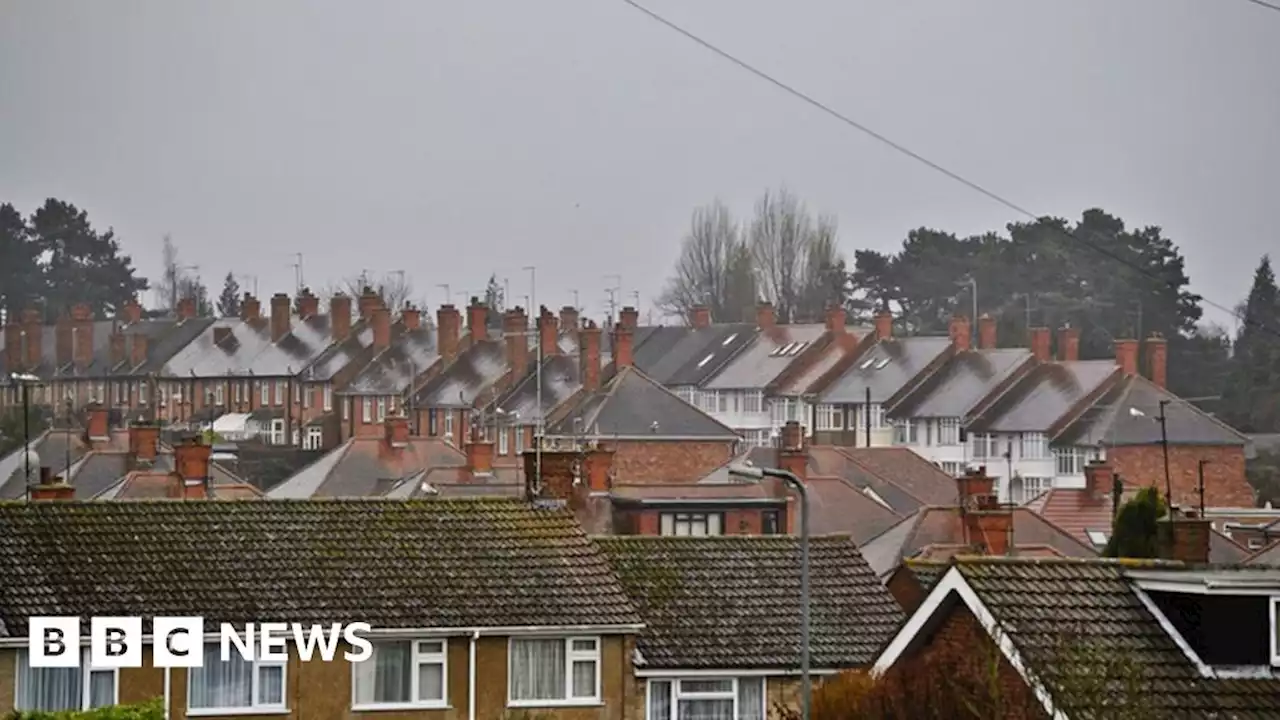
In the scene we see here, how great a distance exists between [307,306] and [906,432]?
27299mm

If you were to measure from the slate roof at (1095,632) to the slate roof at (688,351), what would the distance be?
84.8 m

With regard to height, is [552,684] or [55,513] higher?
[55,513]

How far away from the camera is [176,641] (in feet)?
73.3

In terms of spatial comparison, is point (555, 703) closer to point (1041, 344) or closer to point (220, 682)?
point (220, 682)

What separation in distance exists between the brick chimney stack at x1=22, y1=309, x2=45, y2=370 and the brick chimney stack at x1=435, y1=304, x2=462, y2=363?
19.0 meters

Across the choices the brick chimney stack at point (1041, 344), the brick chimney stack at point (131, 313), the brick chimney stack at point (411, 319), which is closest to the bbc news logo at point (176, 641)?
the brick chimney stack at point (1041, 344)

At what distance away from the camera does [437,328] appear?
336 feet

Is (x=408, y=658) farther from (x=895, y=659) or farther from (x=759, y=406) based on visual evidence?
(x=759, y=406)

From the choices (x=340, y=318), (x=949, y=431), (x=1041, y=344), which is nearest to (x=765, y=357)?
(x=949, y=431)

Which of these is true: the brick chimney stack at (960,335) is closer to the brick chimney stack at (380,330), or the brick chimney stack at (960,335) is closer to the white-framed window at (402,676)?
the brick chimney stack at (380,330)

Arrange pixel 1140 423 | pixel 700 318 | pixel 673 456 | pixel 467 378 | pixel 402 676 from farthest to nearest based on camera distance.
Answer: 1. pixel 700 318
2. pixel 467 378
3. pixel 1140 423
4. pixel 673 456
5. pixel 402 676

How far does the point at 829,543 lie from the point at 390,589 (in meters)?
5.42

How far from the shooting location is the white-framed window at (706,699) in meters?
24.3

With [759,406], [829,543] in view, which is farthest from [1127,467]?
[829,543]
